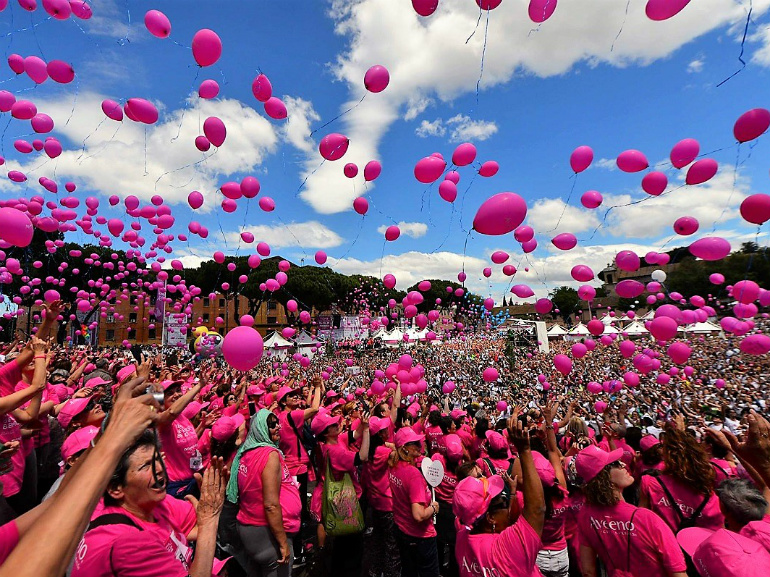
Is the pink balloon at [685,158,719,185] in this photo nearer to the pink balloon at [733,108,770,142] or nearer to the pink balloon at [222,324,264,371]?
the pink balloon at [733,108,770,142]

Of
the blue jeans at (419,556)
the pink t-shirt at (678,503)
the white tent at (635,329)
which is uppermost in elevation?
the white tent at (635,329)

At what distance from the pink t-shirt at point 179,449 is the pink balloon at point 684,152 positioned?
19.5ft

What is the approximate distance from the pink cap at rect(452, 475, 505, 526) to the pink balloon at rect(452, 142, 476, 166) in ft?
12.7

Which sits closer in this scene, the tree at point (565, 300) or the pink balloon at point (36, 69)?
the pink balloon at point (36, 69)

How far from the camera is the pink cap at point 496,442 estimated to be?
4176mm

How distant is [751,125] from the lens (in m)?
4.05

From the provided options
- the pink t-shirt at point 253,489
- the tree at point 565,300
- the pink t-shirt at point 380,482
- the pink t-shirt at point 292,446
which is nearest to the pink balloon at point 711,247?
the pink t-shirt at point 380,482

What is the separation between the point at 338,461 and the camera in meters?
3.44

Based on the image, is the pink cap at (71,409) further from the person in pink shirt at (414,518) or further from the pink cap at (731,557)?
the pink cap at (731,557)

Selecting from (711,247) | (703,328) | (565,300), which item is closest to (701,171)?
(711,247)

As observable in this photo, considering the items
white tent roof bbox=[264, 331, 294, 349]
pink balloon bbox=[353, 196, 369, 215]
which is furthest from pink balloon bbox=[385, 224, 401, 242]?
white tent roof bbox=[264, 331, 294, 349]

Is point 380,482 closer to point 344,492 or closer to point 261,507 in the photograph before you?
point 344,492

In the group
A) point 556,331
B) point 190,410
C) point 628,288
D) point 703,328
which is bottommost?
point 190,410

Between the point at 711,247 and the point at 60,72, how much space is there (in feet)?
29.1
